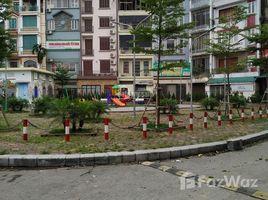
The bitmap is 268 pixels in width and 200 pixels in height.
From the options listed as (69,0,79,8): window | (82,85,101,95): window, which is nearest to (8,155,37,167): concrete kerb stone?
(82,85,101,95): window

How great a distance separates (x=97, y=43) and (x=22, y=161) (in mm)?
53377

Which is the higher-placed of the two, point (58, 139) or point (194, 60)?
point (194, 60)

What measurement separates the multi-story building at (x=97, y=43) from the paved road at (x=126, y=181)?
5149 cm

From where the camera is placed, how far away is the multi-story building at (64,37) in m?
60.4

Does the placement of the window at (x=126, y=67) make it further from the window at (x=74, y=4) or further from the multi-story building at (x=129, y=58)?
the window at (x=74, y=4)

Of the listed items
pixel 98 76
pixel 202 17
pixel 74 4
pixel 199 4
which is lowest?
pixel 98 76

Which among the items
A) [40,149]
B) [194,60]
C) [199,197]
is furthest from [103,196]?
[194,60]

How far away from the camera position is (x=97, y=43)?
61.2 meters

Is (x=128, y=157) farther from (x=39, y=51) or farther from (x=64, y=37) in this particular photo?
(x=64, y=37)

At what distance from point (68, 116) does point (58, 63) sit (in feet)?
160

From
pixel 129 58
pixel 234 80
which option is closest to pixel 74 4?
pixel 129 58

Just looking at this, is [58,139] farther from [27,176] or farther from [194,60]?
[194,60]

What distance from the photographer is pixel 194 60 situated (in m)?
58.0

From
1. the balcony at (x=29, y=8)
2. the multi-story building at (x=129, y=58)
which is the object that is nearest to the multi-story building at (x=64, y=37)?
the balcony at (x=29, y=8)
